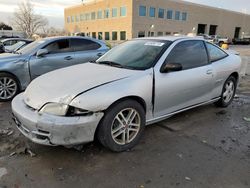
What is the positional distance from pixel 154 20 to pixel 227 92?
40.9 m

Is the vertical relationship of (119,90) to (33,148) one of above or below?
above

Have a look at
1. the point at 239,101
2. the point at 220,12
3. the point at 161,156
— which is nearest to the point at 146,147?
the point at 161,156

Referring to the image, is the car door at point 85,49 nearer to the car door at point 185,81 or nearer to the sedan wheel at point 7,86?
the sedan wheel at point 7,86

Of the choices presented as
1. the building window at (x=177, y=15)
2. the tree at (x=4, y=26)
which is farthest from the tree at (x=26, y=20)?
the building window at (x=177, y=15)

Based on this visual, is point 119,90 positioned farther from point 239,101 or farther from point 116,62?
point 239,101

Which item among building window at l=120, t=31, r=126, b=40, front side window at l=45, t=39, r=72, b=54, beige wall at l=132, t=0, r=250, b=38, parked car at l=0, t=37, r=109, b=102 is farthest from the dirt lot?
building window at l=120, t=31, r=126, b=40

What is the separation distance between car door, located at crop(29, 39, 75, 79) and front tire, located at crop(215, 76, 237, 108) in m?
3.83

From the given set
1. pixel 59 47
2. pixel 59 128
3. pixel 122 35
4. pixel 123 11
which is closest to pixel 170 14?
pixel 123 11

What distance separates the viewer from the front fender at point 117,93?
9.14ft

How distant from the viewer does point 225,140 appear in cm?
361

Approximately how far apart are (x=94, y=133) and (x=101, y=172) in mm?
464

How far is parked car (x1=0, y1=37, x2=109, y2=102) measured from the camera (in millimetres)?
5570

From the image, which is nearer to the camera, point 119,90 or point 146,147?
point 119,90

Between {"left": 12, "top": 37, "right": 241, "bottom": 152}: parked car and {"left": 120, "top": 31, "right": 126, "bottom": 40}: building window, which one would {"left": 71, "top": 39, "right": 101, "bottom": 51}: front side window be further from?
{"left": 120, "top": 31, "right": 126, "bottom": 40}: building window
